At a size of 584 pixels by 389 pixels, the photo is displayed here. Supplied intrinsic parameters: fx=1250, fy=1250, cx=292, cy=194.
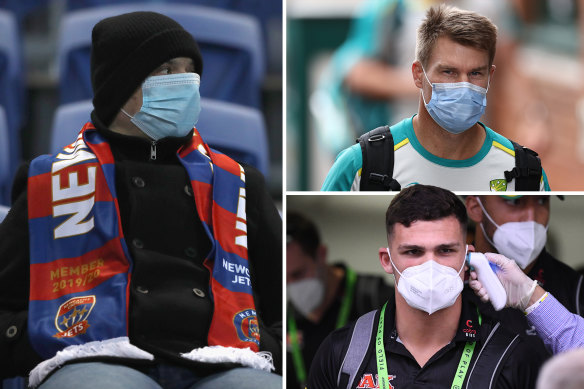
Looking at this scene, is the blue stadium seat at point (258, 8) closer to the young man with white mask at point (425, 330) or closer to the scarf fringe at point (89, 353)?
the young man with white mask at point (425, 330)

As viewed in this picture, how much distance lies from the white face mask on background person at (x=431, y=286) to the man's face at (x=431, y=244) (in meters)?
0.03

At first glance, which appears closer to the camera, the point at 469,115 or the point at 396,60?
the point at 469,115

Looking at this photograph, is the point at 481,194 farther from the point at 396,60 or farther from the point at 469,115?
the point at 396,60

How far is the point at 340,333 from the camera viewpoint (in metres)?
4.20

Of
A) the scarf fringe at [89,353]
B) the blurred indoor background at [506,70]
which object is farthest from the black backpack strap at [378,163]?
the blurred indoor background at [506,70]

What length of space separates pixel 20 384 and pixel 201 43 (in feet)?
6.29

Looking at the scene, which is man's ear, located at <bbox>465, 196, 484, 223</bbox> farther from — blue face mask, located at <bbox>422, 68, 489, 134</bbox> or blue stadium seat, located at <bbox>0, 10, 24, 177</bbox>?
blue stadium seat, located at <bbox>0, 10, 24, 177</bbox>

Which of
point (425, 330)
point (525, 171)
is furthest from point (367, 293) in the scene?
point (525, 171)

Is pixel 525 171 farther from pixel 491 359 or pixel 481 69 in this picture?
pixel 491 359

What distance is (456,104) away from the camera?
4164 millimetres

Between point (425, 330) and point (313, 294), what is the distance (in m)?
1.26

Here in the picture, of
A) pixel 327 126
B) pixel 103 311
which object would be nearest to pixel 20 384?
pixel 103 311

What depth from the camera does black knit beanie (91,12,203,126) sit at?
13.7 ft

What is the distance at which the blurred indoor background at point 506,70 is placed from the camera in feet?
26.9
